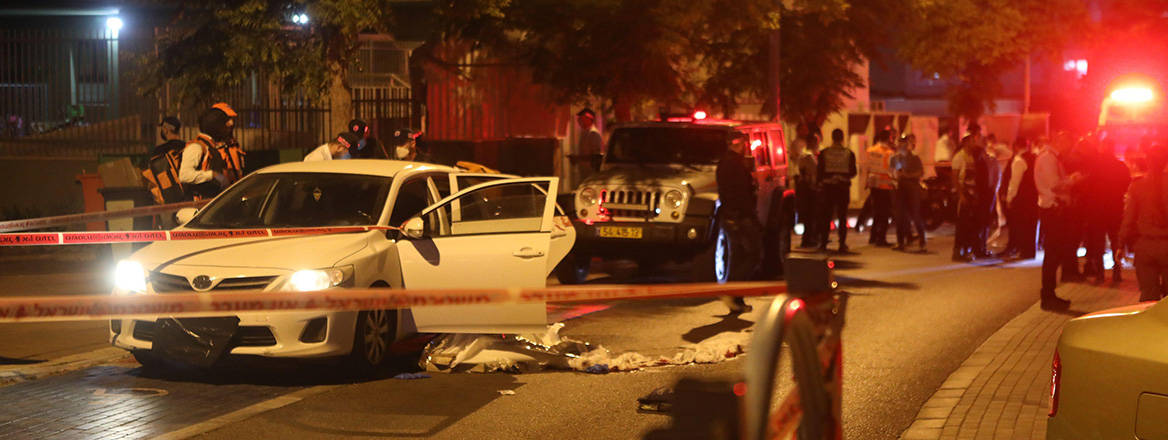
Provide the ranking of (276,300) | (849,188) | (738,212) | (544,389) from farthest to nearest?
(849,188)
(738,212)
(544,389)
(276,300)

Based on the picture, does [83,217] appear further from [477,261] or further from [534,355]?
[534,355]

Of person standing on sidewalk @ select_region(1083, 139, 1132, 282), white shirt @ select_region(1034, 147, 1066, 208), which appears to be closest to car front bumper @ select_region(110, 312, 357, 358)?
white shirt @ select_region(1034, 147, 1066, 208)

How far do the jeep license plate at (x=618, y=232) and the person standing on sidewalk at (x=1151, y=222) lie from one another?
5384mm

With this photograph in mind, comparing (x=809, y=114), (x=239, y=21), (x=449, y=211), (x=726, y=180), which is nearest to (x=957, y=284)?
(x=726, y=180)

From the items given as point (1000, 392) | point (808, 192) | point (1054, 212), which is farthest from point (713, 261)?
point (1000, 392)

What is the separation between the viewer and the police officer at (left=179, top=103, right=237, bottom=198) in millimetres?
12922

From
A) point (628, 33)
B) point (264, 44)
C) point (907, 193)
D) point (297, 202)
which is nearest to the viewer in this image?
point (297, 202)

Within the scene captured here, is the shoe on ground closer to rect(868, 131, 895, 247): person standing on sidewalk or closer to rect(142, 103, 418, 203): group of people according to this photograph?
rect(142, 103, 418, 203): group of people

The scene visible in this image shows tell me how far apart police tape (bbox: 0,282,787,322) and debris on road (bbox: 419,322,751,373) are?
11.6 ft

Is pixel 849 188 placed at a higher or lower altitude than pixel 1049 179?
lower

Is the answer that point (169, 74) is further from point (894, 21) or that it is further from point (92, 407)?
point (894, 21)

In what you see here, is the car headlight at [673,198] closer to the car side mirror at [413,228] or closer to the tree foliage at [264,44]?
the tree foliage at [264,44]

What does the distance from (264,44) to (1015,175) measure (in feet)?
32.3

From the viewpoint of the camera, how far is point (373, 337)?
30.6ft
